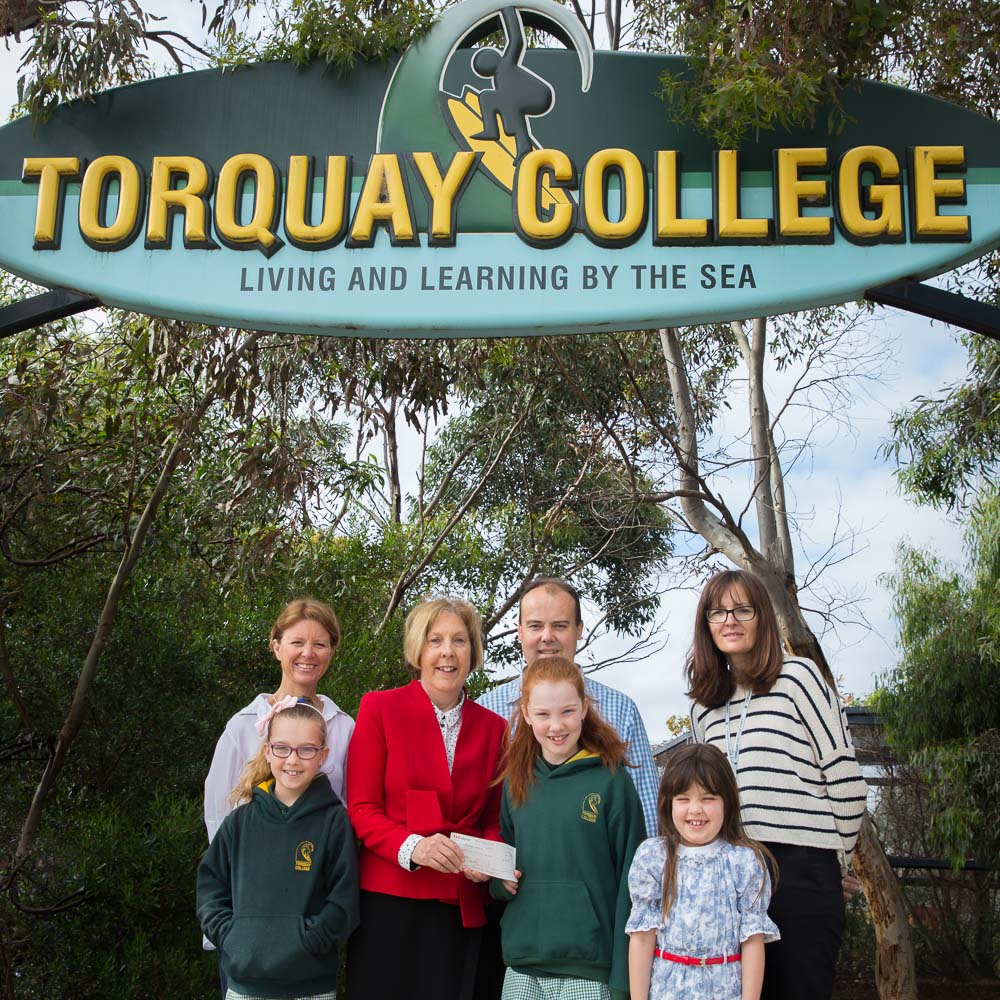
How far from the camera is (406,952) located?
10.8ft

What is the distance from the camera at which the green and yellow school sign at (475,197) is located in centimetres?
Answer: 401

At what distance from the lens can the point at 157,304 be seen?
4156 millimetres

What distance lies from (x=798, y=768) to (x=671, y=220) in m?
1.88

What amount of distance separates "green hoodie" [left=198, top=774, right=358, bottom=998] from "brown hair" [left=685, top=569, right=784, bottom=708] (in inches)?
42.8

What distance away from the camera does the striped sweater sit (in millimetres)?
3164

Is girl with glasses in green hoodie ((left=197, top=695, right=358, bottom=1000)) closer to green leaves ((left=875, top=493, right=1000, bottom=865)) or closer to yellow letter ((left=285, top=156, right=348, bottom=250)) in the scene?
yellow letter ((left=285, top=156, right=348, bottom=250))

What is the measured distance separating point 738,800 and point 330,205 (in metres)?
2.43

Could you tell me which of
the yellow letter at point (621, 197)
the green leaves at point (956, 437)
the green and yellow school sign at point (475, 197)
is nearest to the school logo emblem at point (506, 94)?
the green and yellow school sign at point (475, 197)

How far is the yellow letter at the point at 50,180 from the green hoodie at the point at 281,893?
2193 mm

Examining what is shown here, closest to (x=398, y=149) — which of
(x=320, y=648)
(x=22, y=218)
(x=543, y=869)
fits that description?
(x=22, y=218)

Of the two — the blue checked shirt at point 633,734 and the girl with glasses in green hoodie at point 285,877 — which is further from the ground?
the blue checked shirt at point 633,734

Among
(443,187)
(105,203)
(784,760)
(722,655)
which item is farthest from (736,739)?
(105,203)

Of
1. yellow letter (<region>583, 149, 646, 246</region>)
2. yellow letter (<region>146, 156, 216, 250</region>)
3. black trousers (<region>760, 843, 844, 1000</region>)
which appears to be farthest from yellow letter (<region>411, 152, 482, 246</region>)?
black trousers (<region>760, 843, 844, 1000</region>)

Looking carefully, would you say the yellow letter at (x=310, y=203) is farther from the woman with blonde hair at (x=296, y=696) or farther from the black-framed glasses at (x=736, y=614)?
the black-framed glasses at (x=736, y=614)
